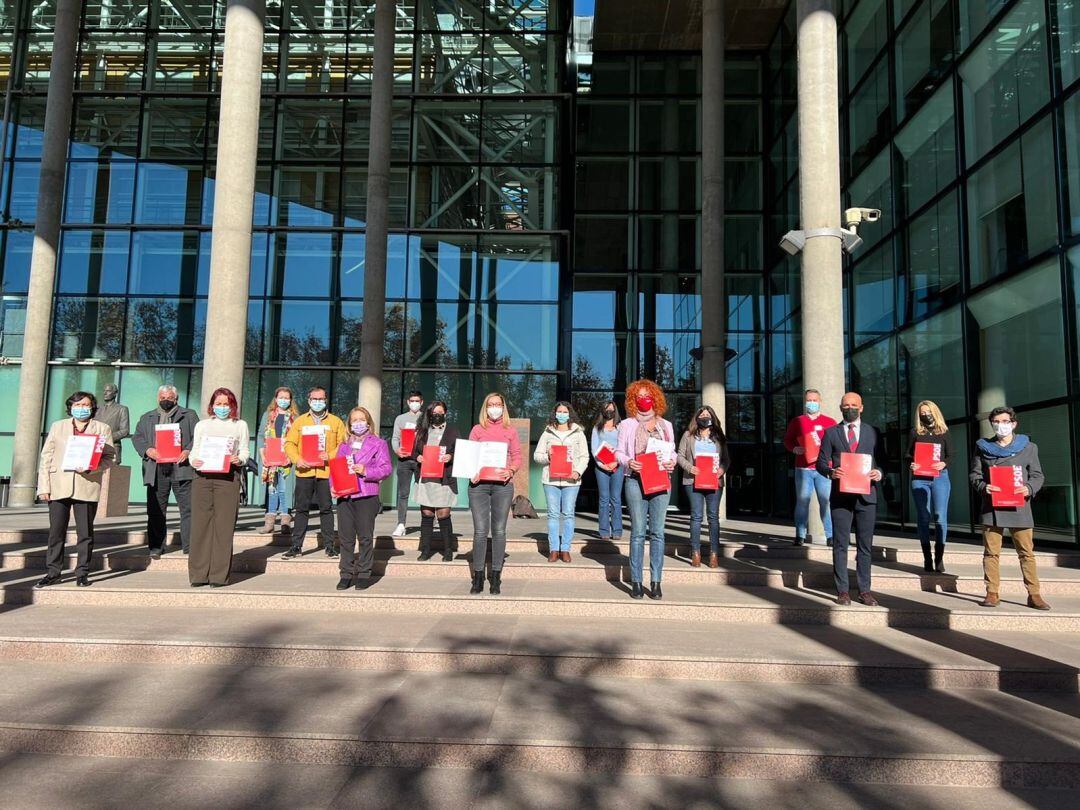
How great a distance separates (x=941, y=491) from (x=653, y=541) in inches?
152

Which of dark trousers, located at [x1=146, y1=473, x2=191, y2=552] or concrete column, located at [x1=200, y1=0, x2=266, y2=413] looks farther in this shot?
concrete column, located at [x1=200, y1=0, x2=266, y2=413]

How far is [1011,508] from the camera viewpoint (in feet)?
22.5

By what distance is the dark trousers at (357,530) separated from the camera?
7312mm

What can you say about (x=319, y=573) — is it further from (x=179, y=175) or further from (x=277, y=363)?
(x=179, y=175)

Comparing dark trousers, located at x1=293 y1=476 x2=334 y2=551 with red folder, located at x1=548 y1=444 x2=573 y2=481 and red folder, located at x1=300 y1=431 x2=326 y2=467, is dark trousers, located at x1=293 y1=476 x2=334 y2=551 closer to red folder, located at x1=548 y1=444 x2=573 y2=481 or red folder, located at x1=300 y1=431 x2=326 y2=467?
red folder, located at x1=300 y1=431 x2=326 y2=467

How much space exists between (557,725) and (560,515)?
5.13m

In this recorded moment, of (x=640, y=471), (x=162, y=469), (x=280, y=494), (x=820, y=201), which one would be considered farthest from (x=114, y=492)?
(x=820, y=201)

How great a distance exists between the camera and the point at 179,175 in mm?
22406

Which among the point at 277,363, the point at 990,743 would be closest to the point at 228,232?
the point at 277,363

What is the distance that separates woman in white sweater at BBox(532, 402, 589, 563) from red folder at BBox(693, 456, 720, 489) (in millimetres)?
1316

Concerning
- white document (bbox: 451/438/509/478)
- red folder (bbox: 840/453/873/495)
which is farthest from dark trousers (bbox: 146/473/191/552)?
red folder (bbox: 840/453/873/495)

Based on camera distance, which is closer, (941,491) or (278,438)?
(941,491)

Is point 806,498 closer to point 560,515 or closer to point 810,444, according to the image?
point 810,444

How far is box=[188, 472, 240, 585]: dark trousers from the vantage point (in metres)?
7.30
